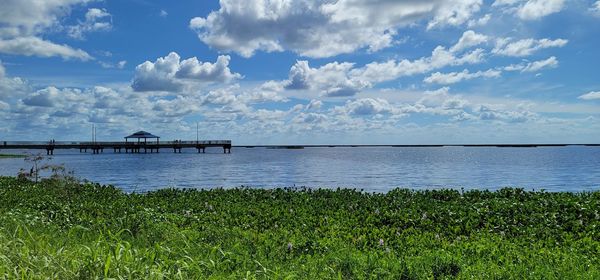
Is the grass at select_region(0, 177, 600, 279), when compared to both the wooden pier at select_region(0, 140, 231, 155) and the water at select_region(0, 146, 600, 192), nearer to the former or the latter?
the water at select_region(0, 146, 600, 192)

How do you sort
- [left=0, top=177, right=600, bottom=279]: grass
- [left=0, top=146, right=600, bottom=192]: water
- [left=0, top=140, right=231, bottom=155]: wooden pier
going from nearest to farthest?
[left=0, top=177, right=600, bottom=279]: grass < [left=0, top=146, right=600, bottom=192]: water < [left=0, top=140, right=231, bottom=155]: wooden pier

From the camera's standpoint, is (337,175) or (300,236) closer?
(300,236)

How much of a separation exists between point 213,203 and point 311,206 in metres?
3.13

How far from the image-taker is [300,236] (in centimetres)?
1020

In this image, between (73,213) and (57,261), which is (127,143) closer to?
(73,213)

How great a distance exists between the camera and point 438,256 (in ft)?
26.5

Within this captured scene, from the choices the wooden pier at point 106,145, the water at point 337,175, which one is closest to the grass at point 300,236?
the water at point 337,175

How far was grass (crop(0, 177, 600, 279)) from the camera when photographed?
6.06m

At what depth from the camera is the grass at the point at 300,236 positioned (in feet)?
19.9

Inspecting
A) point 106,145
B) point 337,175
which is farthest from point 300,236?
point 106,145

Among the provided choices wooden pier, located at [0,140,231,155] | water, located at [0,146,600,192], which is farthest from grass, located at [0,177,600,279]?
wooden pier, located at [0,140,231,155]

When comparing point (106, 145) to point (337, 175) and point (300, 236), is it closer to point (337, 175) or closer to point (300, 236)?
point (337, 175)

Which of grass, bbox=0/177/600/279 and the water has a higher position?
grass, bbox=0/177/600/279

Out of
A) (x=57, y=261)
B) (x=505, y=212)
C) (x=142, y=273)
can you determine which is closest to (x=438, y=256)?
(x=142, y=273)
